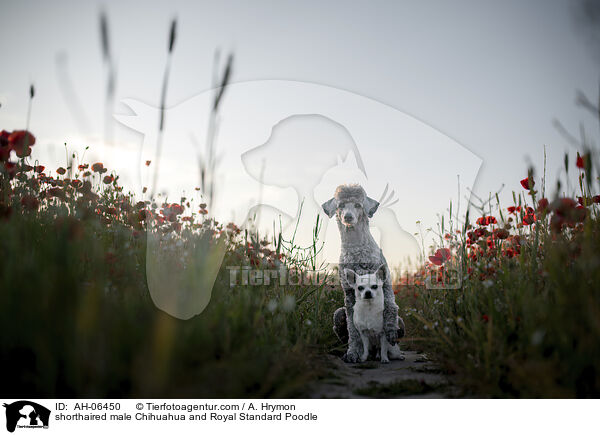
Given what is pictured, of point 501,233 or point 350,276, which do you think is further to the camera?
point 350,276

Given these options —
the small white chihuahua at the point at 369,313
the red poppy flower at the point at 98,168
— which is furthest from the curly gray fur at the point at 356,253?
the red poppy flower at the point at 98,168

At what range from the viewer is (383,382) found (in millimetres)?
3734

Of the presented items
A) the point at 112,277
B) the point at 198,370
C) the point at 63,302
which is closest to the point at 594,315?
the point at 198,370

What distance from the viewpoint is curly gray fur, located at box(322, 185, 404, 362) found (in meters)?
5.16

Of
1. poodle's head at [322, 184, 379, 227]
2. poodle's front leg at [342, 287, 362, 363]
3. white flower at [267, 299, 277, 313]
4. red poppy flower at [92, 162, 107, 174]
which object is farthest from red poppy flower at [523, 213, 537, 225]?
red poppy flower at [92, 162, 107, 174]

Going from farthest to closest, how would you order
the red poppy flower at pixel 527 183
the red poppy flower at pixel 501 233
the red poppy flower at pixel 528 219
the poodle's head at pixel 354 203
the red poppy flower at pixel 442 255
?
the red poppy flower at pixel 442 255, the poodle's head at pixel 354 203, the red poppy flower at pixel 501 233, the red poppy flower at pixel 528 219, the red poppy flower at pixel 527 183

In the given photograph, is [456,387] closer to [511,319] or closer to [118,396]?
[511,319]

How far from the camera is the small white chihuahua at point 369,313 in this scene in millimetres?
4953

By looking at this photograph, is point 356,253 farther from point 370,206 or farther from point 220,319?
point 220,319

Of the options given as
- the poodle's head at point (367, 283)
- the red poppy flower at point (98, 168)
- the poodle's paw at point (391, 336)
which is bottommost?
the poodle's paw at point (391, 336)

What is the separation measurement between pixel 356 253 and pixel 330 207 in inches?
29.0

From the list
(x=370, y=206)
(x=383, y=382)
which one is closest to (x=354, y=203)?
(x=370, y=206)

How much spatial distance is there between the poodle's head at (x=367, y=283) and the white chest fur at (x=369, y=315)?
5cm

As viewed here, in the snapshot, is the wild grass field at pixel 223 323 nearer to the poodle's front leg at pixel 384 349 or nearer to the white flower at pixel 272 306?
the white flower at pixel 272 306
